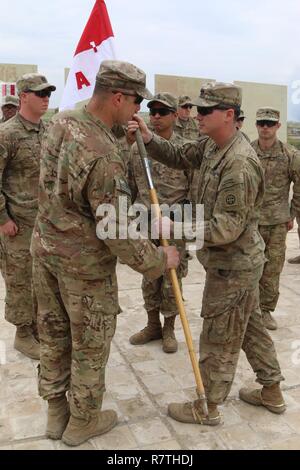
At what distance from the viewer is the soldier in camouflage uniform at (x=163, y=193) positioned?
406 cm

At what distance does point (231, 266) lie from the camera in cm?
277

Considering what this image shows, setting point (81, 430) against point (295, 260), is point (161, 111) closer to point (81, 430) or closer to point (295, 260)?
point (81, 430)

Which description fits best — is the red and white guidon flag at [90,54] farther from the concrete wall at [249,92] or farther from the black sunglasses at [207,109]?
the concrete wall at [249,92]

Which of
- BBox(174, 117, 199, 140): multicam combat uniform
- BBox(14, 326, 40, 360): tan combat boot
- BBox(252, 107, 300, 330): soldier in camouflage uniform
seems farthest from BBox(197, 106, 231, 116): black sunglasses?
BBox(174, 117, 199, 140): multicam combat uniform

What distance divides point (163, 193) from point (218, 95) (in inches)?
64.1

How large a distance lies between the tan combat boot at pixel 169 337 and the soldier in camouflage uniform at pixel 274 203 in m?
0.98

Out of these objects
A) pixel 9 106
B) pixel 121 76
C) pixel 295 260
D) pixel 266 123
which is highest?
pixel 9 106

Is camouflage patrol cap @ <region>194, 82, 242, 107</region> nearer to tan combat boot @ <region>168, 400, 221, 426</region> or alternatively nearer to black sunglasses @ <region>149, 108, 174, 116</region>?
black sunglasses @ <region>149, 108, 174, 116</region>

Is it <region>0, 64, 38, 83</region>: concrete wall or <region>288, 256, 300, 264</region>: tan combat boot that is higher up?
<region>0, 64, 38, 83</region>: concrete wall

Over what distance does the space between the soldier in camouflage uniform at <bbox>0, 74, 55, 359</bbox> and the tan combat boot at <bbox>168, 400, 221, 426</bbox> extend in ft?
4.36

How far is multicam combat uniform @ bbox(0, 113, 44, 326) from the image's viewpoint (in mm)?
3699

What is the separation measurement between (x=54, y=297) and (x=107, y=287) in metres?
0.32

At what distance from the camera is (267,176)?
183 inches

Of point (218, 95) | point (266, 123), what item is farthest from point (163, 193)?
point (218, 95)
